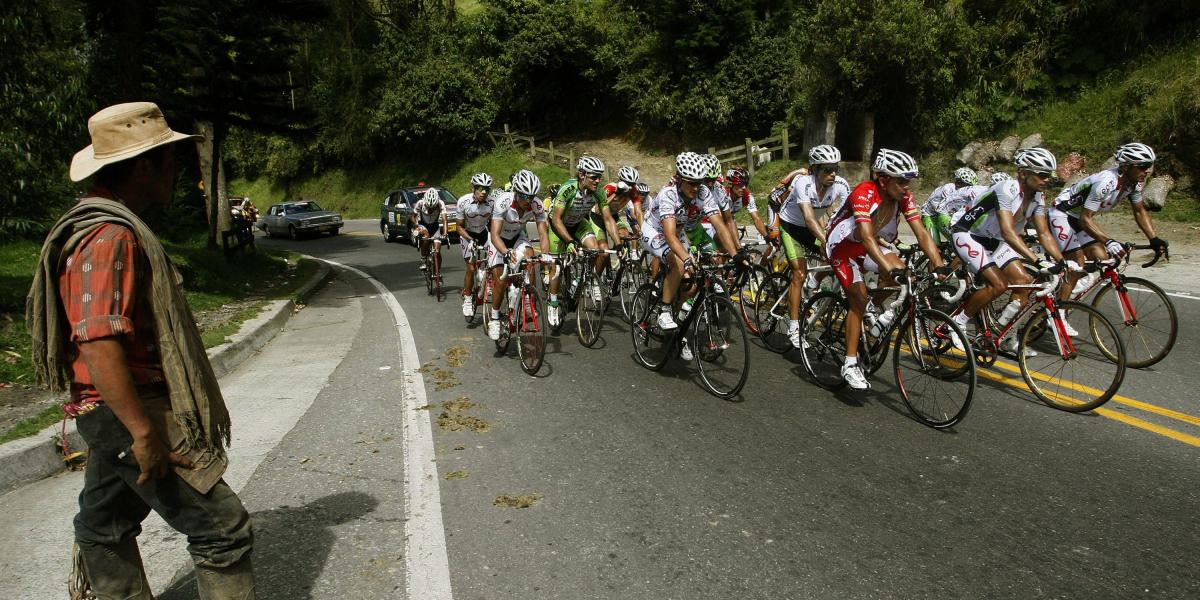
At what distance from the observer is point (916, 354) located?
5730 millimetres

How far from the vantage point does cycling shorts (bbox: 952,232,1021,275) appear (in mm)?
6395

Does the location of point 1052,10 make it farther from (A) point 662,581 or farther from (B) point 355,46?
(B) point 355,46

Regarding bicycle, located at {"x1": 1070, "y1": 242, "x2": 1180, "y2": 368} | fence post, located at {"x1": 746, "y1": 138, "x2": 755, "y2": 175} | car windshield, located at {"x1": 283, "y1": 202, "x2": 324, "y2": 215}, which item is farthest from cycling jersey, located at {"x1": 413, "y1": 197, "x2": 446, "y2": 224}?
car windshield, located at {"x1": 283, "y1": 202, "x2": 324, "y2": 215}

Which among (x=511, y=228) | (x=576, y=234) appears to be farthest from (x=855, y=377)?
(x=576, y=234)

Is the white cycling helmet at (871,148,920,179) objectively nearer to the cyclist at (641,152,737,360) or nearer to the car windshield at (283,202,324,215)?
the cyclist at (641,152,737,360)

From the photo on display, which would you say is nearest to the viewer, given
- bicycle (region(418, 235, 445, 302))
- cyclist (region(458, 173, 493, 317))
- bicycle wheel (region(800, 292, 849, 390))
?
bicycle wheel (region(800, 292, 849, 390))

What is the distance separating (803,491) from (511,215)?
203 inches

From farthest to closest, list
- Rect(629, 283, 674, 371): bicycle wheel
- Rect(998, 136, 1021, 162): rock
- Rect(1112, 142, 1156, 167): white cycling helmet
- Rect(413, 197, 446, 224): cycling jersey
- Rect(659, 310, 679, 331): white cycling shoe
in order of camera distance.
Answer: Rect(998, 136, 1021, 162): rock → Rect(413, 197, 446, 224): cycling jersey → Rect(629, 283, 674, 371): bicycle wheel → Rect(659, 310, 679, 331): white cycling shoe → Rect(1112, 142, 1156, 167): white cycling helmet

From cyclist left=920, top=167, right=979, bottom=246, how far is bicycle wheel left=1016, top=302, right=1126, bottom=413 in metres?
3.14

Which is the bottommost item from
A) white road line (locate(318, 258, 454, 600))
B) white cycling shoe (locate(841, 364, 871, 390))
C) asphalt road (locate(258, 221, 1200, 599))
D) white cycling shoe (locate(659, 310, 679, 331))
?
white road line (locate(318, 258, 454, 600))

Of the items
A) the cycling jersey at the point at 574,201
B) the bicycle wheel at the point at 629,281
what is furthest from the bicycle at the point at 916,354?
the cycling jersey at the point at 574,201

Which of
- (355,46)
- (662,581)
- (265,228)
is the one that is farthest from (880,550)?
(355,46)

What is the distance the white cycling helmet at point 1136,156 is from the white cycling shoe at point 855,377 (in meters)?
3.49

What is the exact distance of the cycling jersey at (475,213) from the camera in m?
10.5
